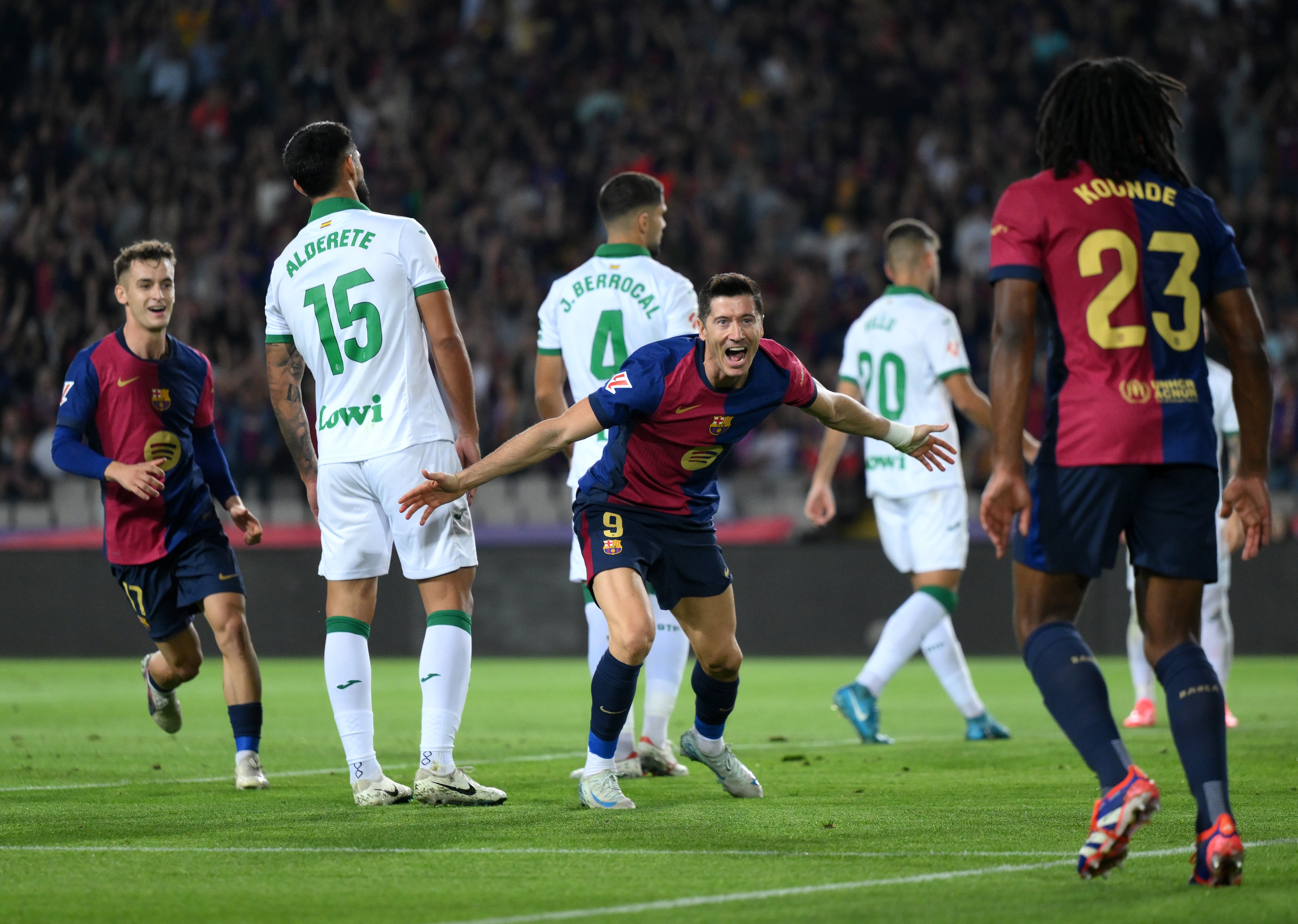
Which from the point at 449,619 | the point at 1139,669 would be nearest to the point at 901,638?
the point at 1139,669

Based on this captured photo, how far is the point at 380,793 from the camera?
600 cm

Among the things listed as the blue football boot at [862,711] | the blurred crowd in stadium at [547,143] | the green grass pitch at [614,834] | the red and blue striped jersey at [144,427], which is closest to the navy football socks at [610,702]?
the green grass pitch at [614,834]

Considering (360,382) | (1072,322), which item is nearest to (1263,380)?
(1072,322)

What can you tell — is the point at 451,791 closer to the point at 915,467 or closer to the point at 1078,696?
the point at 1078,696

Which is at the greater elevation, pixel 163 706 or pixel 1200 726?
pixel 1200 726

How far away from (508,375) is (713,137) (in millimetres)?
4956

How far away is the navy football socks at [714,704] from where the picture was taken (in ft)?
20.6

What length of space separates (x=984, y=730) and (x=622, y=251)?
326cm

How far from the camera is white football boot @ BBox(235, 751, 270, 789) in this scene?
6680 millimetres

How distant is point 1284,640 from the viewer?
50.2 ft

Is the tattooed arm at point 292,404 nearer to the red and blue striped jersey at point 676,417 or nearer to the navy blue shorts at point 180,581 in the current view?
the navy blue shorts at point 180,581

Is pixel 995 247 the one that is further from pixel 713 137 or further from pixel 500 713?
pixel 713 137

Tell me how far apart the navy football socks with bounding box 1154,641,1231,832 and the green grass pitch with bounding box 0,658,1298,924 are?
0.23 metres

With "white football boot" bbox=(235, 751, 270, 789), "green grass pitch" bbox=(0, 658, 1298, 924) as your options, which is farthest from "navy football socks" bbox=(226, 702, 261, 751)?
"green grass pitch" bbox=(0, 658, 1298, 924)
